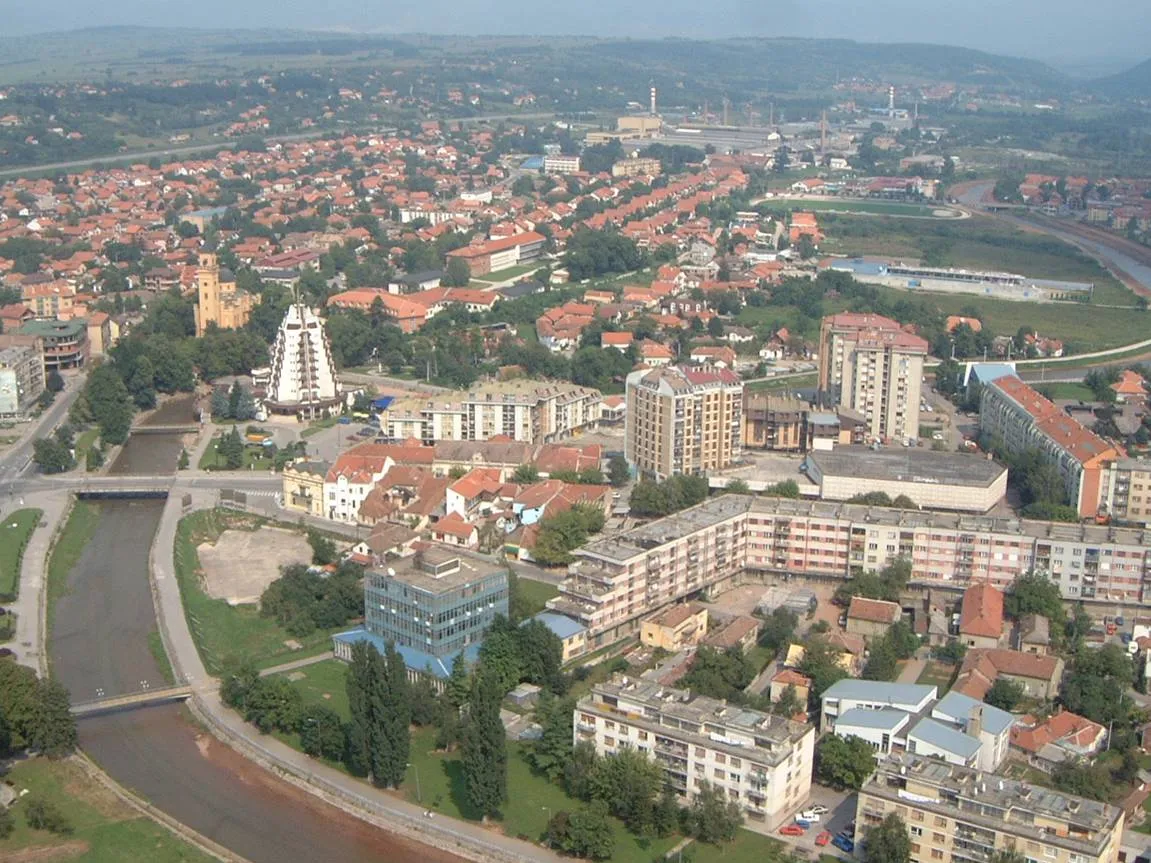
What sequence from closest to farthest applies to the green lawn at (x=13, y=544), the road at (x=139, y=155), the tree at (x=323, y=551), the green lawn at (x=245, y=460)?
the green lawn at (x=13, y=544), the tree at (x=323, y=551), the green lawn at (x=245, y=460), the road at (x=139, y=155)

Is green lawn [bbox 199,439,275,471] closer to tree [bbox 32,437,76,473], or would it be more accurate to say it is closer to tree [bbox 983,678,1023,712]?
tree [bbox 32,437,76,473]

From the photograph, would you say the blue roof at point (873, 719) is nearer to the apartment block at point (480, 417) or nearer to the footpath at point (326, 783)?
the footpath at point (326, 783)

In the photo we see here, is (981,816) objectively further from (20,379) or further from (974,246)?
(974,246)

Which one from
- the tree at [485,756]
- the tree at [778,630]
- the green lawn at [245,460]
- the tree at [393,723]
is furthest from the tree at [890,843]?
the green lawn at [245,460]

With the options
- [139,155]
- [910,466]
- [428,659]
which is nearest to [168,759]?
[428,659]

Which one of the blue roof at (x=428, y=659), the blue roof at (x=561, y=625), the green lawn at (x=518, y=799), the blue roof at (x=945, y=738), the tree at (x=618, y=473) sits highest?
the blue roof at (x=945, y=738)

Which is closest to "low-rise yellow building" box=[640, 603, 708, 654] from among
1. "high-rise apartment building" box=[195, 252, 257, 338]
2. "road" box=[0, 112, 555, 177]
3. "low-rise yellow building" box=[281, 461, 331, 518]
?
"low-rise yellow building" box=[281, 461, 331, 518]
